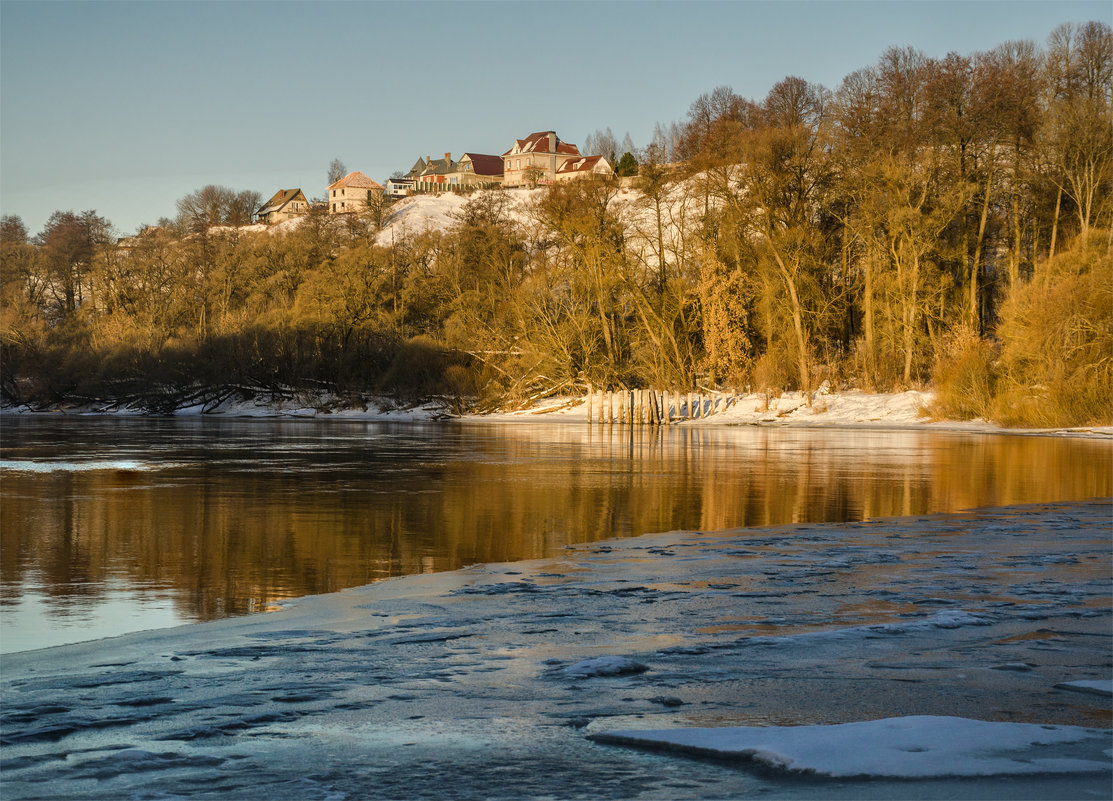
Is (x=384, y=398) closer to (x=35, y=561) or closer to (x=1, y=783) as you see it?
(x=35, y=561)

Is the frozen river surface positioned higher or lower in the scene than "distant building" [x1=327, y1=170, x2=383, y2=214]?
lower

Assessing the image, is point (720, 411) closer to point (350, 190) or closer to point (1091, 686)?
point (1091, 686)

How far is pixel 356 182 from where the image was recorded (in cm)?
17825

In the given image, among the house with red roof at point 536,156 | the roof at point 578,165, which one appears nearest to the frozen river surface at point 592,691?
the roof at point 578,165

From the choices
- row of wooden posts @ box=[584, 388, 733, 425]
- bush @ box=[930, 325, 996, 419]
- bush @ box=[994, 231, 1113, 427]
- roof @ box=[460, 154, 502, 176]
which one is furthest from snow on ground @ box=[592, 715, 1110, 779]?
roof @ box=[460, 154, 502, 176]

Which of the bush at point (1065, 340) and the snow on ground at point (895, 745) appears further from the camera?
the bush at point (1065, 340)

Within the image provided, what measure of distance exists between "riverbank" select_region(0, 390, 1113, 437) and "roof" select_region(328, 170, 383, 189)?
116983 mm

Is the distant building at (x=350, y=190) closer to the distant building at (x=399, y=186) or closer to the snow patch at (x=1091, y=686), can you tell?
the distant building at (x=399, y=186)

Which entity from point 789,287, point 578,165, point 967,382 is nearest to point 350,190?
point 578,165

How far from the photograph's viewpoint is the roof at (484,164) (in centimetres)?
17925

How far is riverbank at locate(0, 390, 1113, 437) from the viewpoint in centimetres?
4303

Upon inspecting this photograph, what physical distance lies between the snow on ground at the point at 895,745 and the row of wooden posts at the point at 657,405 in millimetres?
42915

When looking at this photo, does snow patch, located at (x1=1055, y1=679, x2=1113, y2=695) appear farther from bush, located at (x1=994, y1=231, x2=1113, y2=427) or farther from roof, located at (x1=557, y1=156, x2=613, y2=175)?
roof, located at (x1=557, y1=156, x2=613, y2=175)

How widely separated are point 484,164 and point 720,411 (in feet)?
453
